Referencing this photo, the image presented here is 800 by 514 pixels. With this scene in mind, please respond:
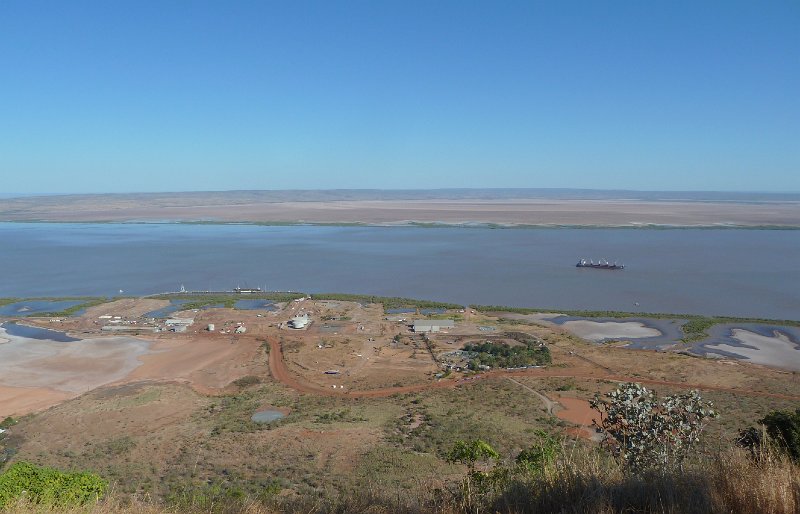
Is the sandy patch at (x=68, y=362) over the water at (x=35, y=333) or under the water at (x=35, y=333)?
under

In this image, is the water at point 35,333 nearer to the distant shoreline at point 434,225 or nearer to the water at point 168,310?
the water at point 168,310

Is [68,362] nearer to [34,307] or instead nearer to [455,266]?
[34,307]

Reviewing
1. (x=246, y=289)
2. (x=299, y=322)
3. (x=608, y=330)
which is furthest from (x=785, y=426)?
(x=246, y=289)

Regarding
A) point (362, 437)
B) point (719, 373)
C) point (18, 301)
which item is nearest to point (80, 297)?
point (18, 301)

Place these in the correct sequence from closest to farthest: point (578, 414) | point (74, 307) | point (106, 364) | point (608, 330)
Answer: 1. point (578, 414)
2. point (106, 364)
3. point (608, 330)
4. point (74, 307)

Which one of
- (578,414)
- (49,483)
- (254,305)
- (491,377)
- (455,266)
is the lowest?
(254,305)

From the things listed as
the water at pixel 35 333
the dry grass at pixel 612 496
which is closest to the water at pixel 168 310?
the water at pixel 35 333
